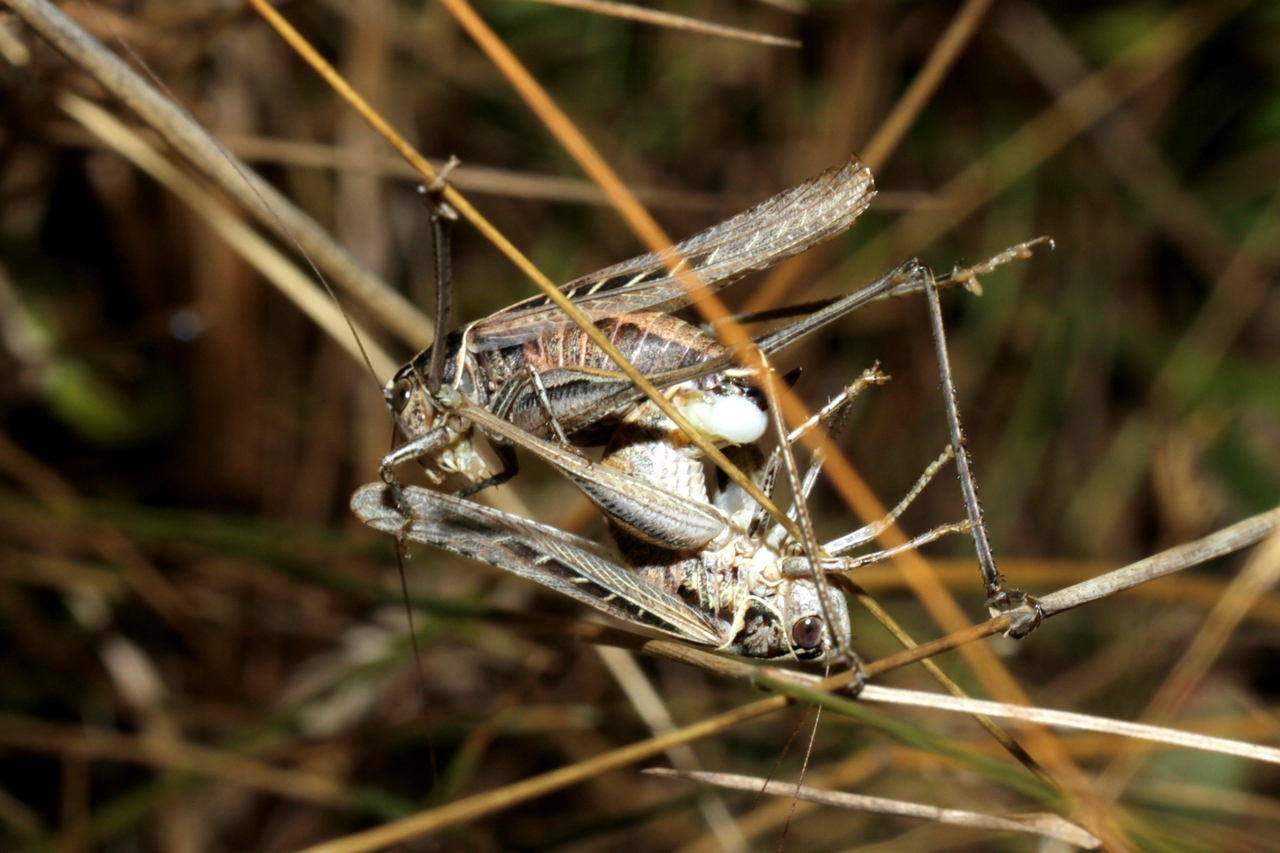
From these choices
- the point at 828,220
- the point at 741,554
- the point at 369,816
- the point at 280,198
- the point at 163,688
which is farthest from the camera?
the point at 163,688

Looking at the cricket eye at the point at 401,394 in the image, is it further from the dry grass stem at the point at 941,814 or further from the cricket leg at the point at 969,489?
the cricket leg at the point at 969,489

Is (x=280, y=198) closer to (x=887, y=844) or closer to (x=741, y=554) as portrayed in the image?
(x=741, y=554)

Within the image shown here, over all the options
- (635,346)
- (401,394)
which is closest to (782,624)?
(635,346)

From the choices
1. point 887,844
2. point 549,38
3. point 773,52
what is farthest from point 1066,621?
point 549,38

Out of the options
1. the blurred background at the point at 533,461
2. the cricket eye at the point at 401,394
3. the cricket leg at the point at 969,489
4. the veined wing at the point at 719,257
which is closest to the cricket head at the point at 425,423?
the cricket eye at the point at 401,394

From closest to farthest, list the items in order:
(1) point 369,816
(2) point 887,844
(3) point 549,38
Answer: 1. (2) point 887,844
2. (1) point 369,816
3. (3) point 549,38

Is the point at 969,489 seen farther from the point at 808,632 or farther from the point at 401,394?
the point at 401,394

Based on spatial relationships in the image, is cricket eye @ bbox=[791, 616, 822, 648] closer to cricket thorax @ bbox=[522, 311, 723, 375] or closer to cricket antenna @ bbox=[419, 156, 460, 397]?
cricket thorax @ bbox=[522, 311, 723, 375]

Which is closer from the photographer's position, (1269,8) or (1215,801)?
(1215,801)
